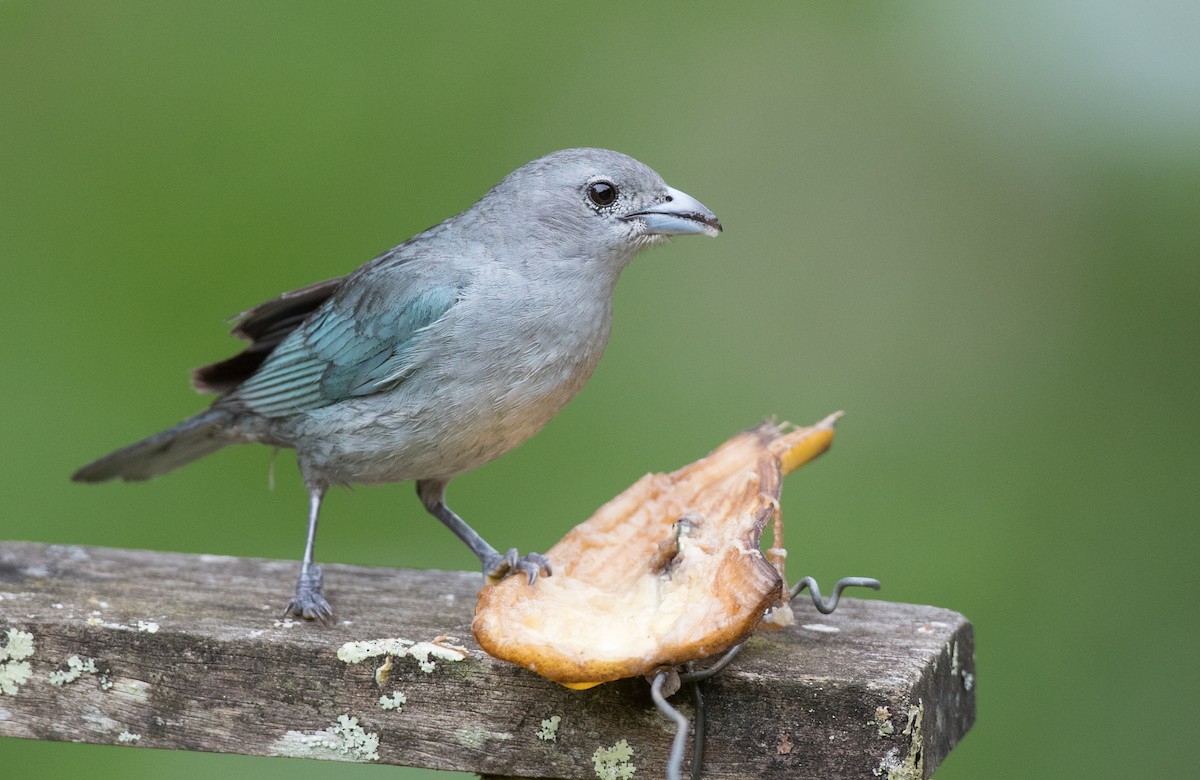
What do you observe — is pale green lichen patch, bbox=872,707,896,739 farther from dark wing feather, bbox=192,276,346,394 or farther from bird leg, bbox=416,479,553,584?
dark wing feather, bbox=192,276,346,394

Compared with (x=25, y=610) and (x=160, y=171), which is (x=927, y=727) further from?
(x=160, y=171)

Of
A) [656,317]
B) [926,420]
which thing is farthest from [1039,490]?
[656,317]

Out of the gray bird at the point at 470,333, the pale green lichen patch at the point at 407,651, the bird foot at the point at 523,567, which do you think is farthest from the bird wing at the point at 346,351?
the pale green lichen patch at the point at 407,651

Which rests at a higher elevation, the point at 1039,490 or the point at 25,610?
the point at 1039,490

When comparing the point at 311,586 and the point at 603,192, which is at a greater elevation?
the point at 603,192

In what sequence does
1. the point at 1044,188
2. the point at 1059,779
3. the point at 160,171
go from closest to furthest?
1. the point at 1059,779
2. the point at 160,171
3. the point at 1044,188

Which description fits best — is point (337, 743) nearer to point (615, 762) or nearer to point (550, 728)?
point (550, 728)

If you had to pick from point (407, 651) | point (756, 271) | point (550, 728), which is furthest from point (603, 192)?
point (756, 271)
